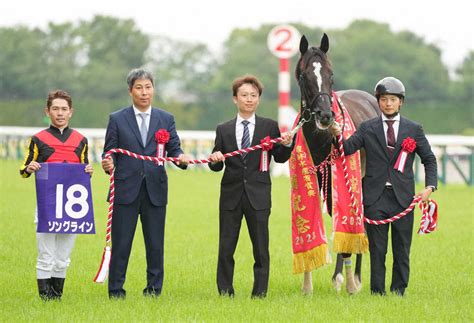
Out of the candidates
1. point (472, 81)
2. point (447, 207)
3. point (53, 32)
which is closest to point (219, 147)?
point (447, 207)

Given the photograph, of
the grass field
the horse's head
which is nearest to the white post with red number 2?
the grass field

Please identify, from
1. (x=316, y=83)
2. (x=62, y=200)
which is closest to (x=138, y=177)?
(x=62, y=200)

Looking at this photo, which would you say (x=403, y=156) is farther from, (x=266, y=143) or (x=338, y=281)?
(x=338, y=281)

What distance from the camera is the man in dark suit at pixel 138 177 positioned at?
310 inches

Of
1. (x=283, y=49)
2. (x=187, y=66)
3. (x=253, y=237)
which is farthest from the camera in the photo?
(x=187, y=66)

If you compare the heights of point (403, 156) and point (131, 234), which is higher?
point (403, 156)

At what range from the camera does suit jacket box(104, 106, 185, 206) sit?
7.87 m

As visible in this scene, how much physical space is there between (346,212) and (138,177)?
1.91 m

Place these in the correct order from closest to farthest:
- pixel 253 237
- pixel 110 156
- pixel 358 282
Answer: pixel 110 156, pixel 253 237, pixel 358 282

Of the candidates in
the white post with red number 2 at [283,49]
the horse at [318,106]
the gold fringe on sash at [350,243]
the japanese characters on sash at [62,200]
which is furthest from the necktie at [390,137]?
the white post with red number 2 at [283,49]

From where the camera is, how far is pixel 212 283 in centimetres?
920

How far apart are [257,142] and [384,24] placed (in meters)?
64.7

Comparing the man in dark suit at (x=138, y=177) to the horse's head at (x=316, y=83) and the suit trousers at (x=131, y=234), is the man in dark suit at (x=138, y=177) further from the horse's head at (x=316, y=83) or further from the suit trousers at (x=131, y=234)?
the horse's head at (x=316, y=83)

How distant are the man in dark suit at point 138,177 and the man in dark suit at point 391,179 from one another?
1.49m
